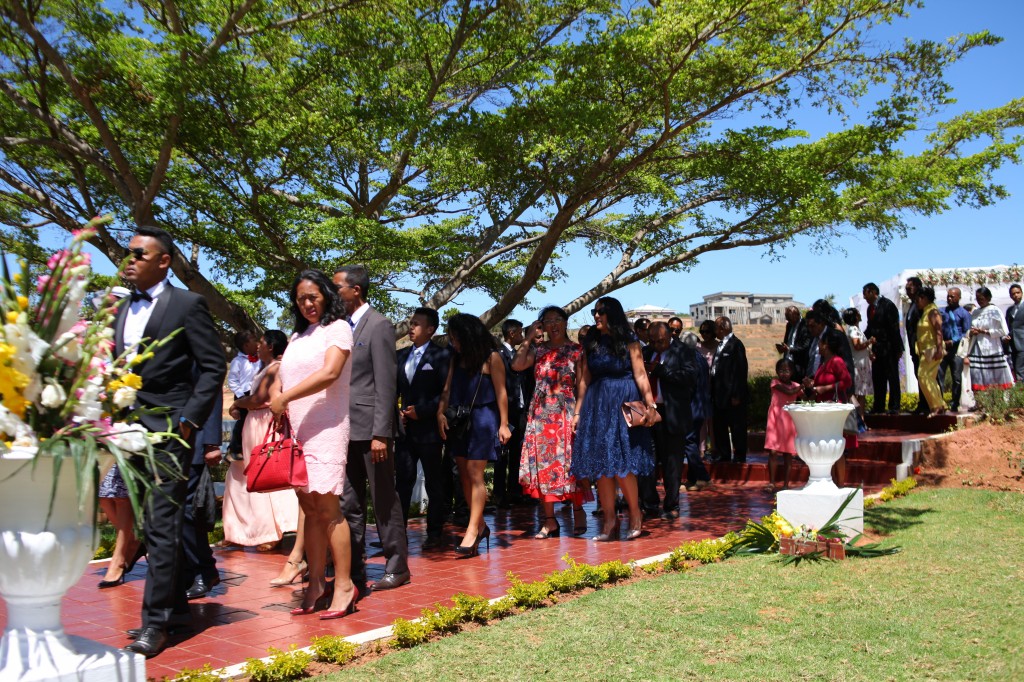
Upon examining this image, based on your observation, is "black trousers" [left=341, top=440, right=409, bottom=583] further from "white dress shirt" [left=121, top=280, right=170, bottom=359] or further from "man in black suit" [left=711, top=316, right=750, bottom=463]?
"man in black suit" [left=711, top=316, right=750, bottom=463]

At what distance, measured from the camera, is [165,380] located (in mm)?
4852

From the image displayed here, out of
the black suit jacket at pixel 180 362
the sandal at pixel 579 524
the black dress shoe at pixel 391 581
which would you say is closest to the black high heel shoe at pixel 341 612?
the black dress shoe at pixel 391 581

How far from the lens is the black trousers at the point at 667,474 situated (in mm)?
9164

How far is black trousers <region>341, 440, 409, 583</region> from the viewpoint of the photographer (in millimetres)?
6000

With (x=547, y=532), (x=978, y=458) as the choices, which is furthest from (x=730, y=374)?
(x=547, y=532)

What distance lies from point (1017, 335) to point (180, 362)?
469 inches

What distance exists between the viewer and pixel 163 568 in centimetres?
474

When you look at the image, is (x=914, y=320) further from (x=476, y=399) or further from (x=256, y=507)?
(x=256, y=507)

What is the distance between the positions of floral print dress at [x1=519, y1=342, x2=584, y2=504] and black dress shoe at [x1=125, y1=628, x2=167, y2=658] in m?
3.73

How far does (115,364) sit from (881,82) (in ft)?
35.6

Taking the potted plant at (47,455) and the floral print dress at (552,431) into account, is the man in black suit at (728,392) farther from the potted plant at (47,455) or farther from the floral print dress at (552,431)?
the potted plant at (47,455)

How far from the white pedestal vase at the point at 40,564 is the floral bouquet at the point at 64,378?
68mm

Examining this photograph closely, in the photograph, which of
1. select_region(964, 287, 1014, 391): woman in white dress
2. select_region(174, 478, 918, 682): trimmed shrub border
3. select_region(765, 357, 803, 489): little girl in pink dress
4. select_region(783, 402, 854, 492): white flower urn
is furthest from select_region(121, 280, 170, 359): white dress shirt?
select_region(964, 287, 1014, 391): woman in white dress

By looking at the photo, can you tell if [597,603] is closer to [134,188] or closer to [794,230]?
[134,188]
